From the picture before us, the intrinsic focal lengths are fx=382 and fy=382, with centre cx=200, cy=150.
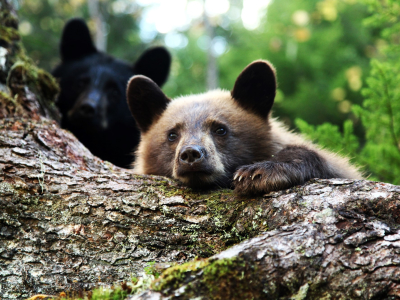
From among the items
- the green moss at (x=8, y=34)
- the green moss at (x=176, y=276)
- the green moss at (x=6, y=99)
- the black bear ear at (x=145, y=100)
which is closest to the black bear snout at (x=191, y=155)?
the green moss at (x=176, y=276)

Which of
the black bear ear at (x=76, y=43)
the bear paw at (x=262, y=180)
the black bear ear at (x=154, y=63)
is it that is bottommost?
the bear paw at (x=262, y=180)

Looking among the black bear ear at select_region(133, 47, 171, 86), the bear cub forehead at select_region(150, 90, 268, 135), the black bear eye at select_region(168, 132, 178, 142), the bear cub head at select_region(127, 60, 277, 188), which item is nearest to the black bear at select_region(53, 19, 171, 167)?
the black bear ear at select_region(133, 47, 171, 86)

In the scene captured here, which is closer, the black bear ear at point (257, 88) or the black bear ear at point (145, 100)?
the black bear ear at point (257, 88)

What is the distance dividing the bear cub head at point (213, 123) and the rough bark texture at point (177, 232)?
71 centimetres

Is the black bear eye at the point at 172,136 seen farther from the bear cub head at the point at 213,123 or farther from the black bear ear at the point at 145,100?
the black bear ear at the point at 145,100

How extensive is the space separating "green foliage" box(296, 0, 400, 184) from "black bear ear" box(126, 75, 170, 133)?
2117 millimetres

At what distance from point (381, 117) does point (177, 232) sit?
3510 mm

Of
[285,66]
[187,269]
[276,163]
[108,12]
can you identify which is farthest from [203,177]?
[108,12]

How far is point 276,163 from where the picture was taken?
3.27 metres

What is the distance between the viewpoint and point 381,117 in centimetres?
510

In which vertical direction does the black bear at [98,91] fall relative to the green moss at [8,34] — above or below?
below

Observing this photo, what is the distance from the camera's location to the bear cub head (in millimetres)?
4133

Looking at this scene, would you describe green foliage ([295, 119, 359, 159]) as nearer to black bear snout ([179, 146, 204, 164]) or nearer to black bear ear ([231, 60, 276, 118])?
black bear ear ([231, 60, 276, 118])

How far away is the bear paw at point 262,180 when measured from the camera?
3018mm
